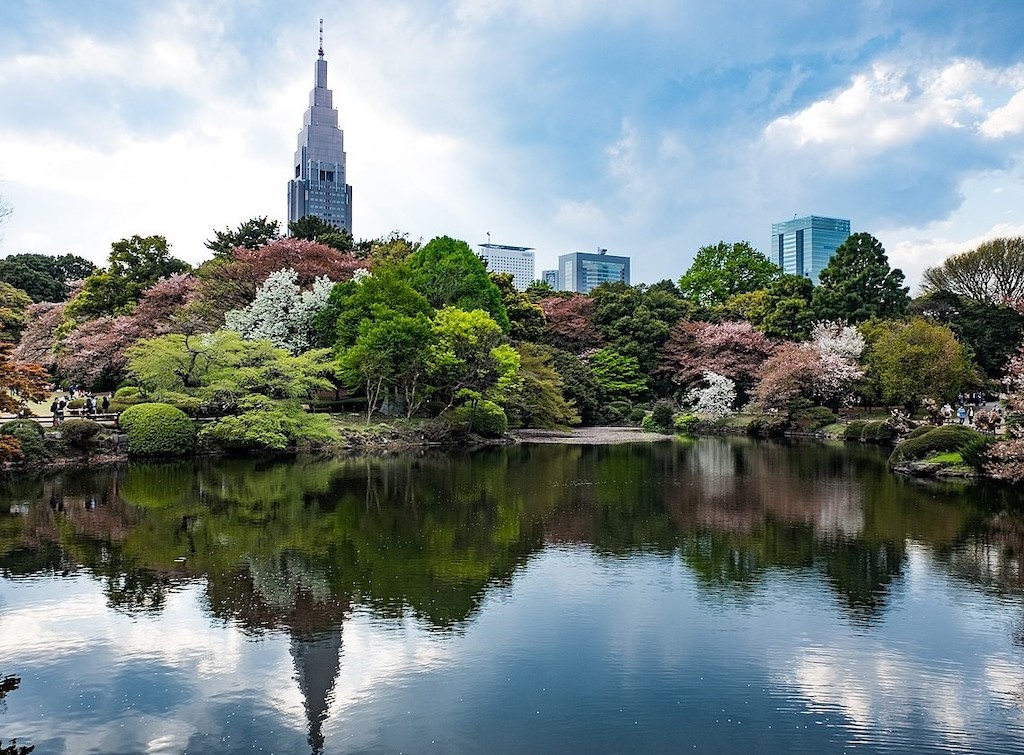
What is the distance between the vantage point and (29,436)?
20.5 m

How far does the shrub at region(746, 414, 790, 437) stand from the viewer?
35.5 meters

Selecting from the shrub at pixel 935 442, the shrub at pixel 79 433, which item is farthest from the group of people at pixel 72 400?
the shrub at pixel 935 442

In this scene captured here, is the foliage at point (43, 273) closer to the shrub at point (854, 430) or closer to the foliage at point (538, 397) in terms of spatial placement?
the foliage at point (538, 397)

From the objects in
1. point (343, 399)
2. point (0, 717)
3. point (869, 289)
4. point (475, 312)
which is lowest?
point (0, 717)

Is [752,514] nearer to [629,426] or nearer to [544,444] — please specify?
[544,444]

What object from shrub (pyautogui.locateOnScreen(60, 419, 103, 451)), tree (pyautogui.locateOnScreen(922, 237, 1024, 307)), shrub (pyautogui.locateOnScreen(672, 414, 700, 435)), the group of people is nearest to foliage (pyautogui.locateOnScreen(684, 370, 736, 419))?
shrub (pyautogui.locateOnScreen(672, 414, 700, 435))

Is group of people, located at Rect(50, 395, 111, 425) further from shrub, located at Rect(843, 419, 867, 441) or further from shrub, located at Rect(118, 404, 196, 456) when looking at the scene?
shrub, located at Rect(843, 419, 867, 441)

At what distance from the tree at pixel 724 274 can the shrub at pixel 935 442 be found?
33617 mm

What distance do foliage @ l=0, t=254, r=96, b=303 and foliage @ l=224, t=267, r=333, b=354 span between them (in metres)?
23.9

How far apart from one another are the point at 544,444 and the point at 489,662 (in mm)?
23549

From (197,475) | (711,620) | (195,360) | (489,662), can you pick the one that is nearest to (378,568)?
(489,662)

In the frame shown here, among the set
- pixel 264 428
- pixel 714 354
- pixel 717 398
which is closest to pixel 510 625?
pixel 264 428

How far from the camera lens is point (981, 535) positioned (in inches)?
497

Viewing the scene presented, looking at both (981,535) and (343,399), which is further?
(343,399)
